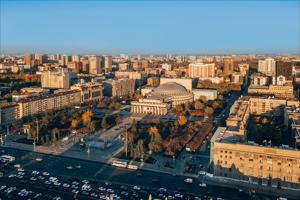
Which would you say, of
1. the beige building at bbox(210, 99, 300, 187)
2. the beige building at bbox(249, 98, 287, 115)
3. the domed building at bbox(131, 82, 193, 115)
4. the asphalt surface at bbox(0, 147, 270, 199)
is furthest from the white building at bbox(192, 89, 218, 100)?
the asphalt surface at bbox(0, 147, 270, 199)

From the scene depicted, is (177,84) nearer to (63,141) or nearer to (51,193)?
(63,141)

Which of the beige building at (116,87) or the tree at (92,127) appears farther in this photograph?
the beige building at (116,87)

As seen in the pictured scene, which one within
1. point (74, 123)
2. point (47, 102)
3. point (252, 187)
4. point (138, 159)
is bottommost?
point (252, 187)

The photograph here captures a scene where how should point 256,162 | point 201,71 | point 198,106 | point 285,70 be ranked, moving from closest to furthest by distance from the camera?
1. point 256,162
2. point 198,106
3. point 285,70
4. point 201,71

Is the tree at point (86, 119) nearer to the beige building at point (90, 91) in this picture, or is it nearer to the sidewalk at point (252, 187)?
the beige building at point (90, 91)

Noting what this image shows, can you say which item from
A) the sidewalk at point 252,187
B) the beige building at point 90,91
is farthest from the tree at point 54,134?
the beige building at point 90,91

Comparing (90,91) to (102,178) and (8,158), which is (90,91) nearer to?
(8,158)

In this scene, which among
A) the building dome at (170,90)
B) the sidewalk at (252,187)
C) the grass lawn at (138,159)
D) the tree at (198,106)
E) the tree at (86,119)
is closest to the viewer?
the sidewalk at (252,187)

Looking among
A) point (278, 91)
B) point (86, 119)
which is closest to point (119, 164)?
point (86, 119)
